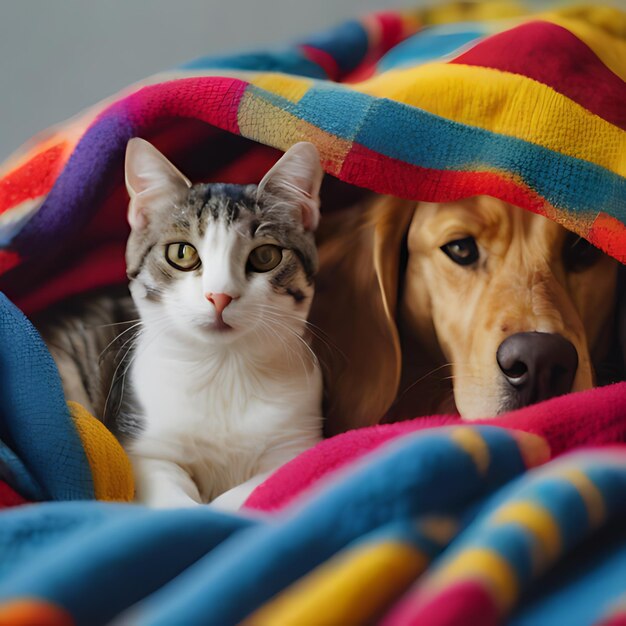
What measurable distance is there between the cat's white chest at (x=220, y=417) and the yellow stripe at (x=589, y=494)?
14.2 inches

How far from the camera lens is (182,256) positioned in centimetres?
82

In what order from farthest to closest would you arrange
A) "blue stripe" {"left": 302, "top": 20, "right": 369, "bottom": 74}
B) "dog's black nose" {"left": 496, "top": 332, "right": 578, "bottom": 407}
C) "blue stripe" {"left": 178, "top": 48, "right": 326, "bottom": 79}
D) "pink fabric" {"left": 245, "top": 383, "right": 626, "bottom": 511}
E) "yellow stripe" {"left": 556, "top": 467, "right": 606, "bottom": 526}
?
"blue stripe" {"left": 302, "top": 20, "right": 369, "bottom": 74} → "blue stripe" {"left": 178, "top": 48, "right": 326, "bottom": 79} → "dog's black nose" {"left": 496, "top": 332, "right": 578, "bottom": 407} → "pink fabric" {"left": 245, "top": 383, "right": 626, "bottom": 511} → "yellow stripe" {"left": 556, "top": 467, "right": 606, "bottom": 526}

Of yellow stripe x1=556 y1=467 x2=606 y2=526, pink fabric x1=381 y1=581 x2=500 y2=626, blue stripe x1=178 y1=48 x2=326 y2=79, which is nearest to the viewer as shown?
pink fabric x1=381 y1=581 x2=500 y2=626

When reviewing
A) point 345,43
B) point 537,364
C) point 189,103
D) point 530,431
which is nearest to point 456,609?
point 530,431

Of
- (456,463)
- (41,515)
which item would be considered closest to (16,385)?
(41,515)

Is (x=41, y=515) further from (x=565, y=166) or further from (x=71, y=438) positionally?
(x=565, y=166)

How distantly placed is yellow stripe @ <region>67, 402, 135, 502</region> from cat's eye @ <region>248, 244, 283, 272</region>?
0.23 meters

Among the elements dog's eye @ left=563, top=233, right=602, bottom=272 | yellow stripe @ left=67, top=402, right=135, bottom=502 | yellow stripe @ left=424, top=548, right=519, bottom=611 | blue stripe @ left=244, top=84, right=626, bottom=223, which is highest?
blue stripe @ left=244, top=84, right=626, bottom=223

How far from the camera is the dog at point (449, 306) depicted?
31.9 inches

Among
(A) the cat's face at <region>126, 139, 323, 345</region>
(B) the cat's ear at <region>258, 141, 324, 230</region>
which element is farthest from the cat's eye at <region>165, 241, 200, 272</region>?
(B) the cat's ear at <region>258, 141, 324, 230</region>

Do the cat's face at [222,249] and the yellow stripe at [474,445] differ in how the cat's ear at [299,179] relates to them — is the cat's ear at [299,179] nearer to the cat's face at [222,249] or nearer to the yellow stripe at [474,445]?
the cat's face at [222,249]

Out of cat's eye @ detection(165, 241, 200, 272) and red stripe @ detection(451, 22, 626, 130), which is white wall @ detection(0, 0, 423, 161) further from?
cat's eye @ detection(165, 241, 200, 272)

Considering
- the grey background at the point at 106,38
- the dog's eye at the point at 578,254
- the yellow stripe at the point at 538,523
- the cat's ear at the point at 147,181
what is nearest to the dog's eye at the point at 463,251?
the dog's eye at the point at 578,254

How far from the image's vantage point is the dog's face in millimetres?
795
